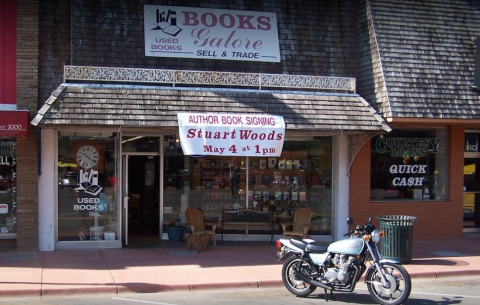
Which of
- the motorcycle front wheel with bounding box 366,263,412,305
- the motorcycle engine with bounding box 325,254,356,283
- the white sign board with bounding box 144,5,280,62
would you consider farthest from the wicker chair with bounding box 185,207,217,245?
the motorcycle front wheel with bounding box 366,263,412,305

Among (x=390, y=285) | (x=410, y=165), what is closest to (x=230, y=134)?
(x=390, y=285)

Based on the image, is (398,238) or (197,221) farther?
(197,221)

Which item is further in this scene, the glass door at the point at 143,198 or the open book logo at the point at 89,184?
the glass door at the point at 143,198

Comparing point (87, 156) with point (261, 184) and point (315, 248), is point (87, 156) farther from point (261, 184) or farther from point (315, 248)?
point (315, 248)

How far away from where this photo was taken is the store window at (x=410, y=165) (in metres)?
14.3

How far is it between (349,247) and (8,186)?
797cm

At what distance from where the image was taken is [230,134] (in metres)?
11.8

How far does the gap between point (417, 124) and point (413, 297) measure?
621cm

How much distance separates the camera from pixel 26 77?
12.1 m

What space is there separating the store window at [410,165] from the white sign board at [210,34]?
3.80 metres

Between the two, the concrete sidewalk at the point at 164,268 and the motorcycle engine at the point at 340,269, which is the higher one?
the motorcycle engine at the point at 340,269

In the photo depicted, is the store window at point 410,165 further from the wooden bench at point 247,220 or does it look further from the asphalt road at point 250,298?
the asphalt road at point 250,298

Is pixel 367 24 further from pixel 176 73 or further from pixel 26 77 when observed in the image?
pixel 26 77

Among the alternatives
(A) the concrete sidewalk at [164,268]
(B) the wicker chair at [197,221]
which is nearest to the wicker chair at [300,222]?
(A) the concrete sidewalk at [164,268]
